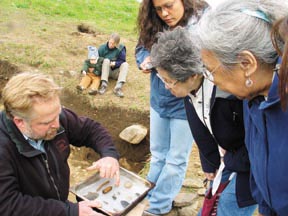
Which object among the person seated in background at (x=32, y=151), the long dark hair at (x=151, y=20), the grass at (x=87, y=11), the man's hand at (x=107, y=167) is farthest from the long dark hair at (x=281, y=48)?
the grass at (x=87, y=11)

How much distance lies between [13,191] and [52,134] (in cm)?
37

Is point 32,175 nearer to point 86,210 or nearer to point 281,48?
point 86,210

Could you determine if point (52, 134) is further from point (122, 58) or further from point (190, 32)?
point (122, 58)

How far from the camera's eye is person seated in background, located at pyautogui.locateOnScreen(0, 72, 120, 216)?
191 centimetres

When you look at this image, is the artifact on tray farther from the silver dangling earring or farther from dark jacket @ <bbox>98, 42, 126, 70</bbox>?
dark jacket @ <bbox>98, 42, 126, 70</bbox>

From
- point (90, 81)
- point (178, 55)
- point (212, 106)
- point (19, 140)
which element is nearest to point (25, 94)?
point (19, 140)

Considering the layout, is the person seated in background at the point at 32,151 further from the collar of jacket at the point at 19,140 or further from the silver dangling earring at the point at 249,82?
the silver dangling earring at the point at 249,82

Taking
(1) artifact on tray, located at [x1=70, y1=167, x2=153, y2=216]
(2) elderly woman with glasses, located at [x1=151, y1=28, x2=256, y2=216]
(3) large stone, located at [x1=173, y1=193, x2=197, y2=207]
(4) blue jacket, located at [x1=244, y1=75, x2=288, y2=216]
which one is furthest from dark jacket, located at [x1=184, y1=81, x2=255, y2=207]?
(3) large stone, located at [x1=173, y1=193, x2=197, y2=207]

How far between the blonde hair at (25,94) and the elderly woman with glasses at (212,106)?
716 mm

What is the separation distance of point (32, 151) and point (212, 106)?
41.8 inches

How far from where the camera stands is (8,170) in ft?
6.25

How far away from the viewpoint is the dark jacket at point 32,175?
6.26 feet

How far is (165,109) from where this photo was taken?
298 centimetres

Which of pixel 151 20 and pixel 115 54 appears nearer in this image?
pixel 151 20
